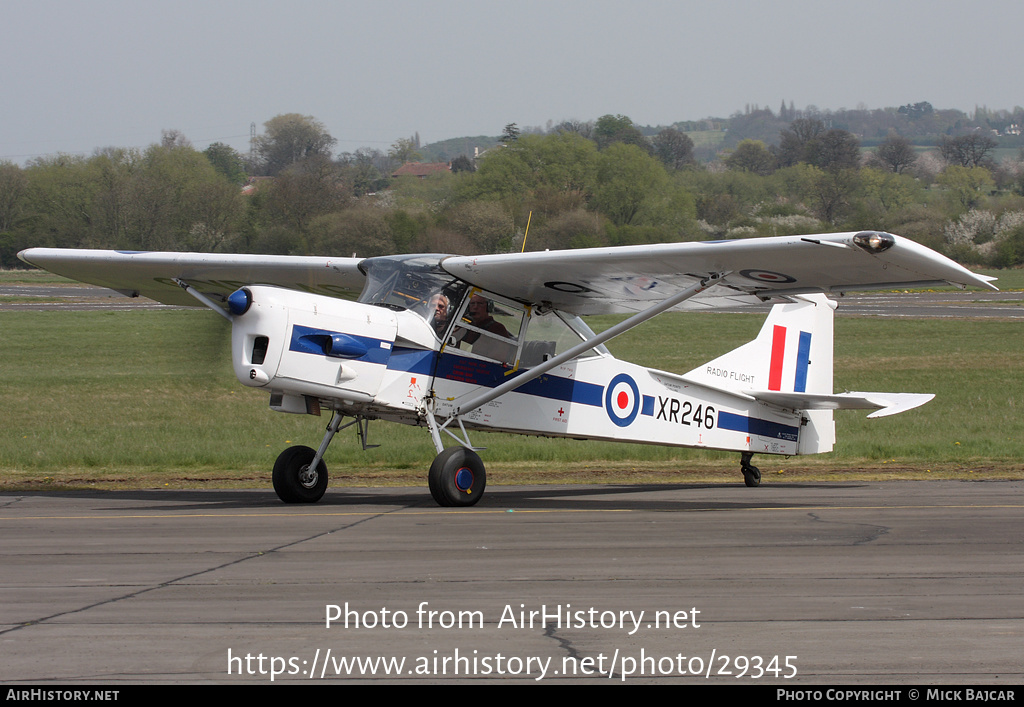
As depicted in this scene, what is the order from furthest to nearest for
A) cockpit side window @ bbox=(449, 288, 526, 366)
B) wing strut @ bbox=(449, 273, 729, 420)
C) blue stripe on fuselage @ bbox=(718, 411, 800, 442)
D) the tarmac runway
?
blue stripe on fuselage @ bbox=(718, 411, 800, 442), cockpit side window @ bbox=(449, 288, 526, 366), wing strut @ bbox=(449, 273, 729, 420), the tarmac runway

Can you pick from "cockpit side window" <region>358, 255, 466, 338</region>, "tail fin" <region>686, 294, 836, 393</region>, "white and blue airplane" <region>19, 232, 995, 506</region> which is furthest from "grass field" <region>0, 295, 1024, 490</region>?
"cockpit side window" <region>358, 255, 466, 338</region>

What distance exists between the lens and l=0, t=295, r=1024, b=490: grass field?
46.1ft

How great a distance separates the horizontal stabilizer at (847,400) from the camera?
38.5 ft

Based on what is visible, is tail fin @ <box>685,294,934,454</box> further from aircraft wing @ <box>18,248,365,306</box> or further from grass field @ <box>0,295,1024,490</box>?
aircraft wing @ <box>18,248,365,306</box>

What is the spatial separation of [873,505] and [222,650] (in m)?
7.48

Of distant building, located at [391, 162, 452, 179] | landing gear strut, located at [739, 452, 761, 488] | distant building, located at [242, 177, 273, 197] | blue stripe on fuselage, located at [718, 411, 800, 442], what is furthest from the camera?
distant building, located at [391, 162, 452, 179]

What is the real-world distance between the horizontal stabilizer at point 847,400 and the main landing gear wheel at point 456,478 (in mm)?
4084

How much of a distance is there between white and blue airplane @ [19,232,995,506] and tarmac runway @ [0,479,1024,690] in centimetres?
116

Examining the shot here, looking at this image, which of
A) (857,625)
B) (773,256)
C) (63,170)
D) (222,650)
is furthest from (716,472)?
(63,170)

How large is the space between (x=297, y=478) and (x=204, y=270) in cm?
312

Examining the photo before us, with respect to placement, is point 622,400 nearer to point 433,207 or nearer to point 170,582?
point 170,582

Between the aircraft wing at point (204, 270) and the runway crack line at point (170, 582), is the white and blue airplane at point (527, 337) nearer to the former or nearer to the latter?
the aircraft wing at point (204, 270)

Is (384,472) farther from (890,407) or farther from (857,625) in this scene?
(857,625)
